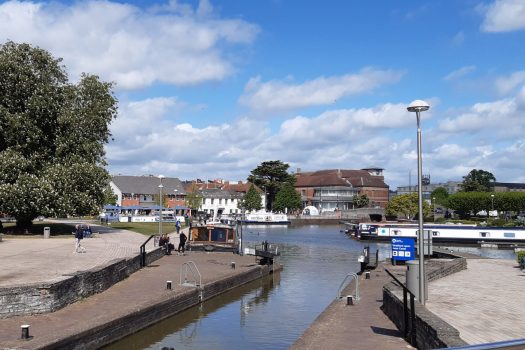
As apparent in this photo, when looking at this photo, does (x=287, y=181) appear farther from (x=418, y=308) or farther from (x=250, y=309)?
(x=418, y=308)

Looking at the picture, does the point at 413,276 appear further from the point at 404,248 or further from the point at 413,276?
the point at 404,248

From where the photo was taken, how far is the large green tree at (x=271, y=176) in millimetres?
136875

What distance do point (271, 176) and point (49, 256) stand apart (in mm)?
112101

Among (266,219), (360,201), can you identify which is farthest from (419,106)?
A: (360,201)

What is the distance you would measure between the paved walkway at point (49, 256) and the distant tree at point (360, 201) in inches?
4617

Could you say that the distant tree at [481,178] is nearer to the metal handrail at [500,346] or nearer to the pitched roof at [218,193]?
the pitched roof at [218,193]

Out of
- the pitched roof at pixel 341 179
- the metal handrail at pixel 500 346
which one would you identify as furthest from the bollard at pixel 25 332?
the pitched roof at pixel 341 179

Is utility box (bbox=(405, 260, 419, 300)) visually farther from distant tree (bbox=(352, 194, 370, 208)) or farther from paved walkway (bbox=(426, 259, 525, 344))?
distant tree (bbox=(352, 194, 370, 208))

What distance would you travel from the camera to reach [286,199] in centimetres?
13750

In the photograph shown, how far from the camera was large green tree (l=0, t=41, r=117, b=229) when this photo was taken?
3906 centimetres

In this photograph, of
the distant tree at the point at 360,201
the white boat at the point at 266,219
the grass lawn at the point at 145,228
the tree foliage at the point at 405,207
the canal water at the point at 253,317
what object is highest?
the distant tree at the point at 360,201

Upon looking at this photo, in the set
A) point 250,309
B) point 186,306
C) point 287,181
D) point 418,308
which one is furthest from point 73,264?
point 287,181

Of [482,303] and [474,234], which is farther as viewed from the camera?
[474,234]

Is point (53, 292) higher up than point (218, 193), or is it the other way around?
point (218, 193)
